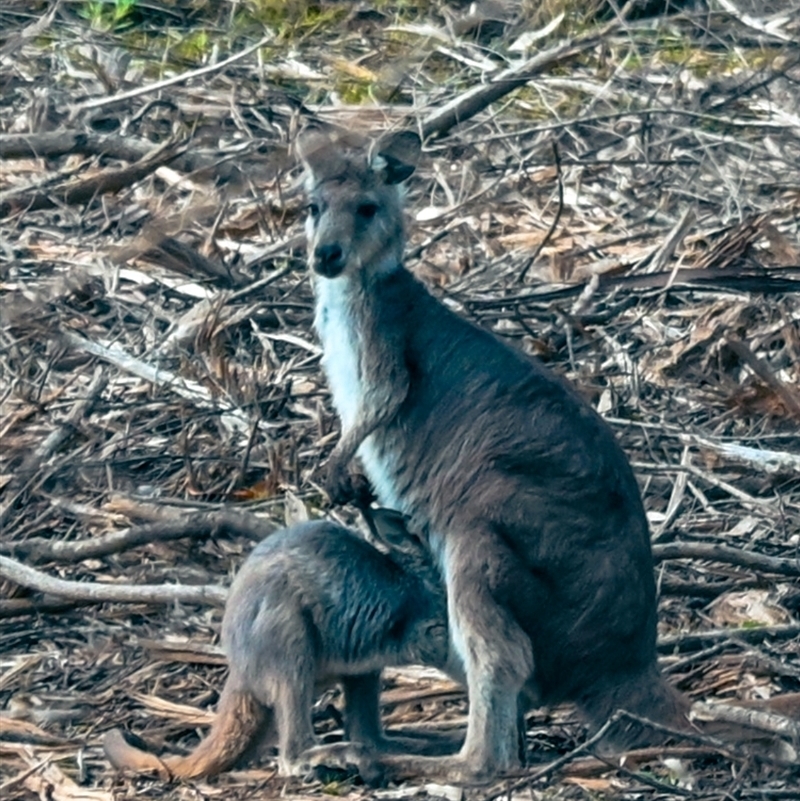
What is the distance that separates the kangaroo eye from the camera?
525 cm

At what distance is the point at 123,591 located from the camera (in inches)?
217

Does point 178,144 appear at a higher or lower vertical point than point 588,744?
higher

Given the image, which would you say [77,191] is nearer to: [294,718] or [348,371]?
[348,371]

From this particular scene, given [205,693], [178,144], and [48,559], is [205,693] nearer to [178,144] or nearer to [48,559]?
[48,559]

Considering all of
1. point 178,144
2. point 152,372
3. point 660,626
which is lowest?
point 660,626

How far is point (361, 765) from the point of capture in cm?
458

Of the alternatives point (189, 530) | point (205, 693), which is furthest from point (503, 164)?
point (205, 693)

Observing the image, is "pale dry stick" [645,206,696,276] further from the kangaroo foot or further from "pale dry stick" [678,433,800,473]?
the kangaroo foot

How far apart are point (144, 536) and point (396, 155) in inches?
55.7

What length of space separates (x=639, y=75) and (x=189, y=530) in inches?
191

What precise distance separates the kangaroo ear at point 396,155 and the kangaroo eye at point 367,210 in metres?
0.13

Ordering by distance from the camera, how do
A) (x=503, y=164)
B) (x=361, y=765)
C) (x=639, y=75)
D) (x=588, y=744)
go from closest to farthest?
(x=588, y=744), (x=361, y=765), (x=503, y=164), (x=639, y=75)

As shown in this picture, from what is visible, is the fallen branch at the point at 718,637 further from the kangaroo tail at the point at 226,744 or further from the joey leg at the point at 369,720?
the kangaroo tail at the point at 226,744

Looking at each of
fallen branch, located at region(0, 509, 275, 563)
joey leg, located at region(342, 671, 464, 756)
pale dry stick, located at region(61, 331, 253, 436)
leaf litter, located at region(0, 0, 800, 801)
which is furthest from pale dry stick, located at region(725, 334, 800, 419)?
joey leg, located at region(342, 671, 464, 756)
